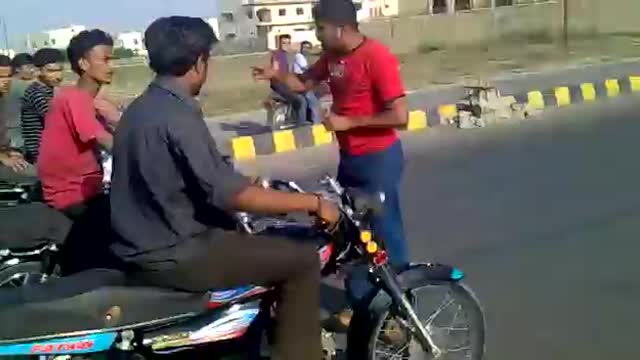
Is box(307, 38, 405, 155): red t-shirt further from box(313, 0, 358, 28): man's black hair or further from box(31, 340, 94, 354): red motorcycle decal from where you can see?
box(31, 340, 94, 354): red motorcycle decal

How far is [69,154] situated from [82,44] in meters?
0.60

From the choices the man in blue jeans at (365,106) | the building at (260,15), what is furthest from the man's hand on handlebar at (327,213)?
the building at (260,15)

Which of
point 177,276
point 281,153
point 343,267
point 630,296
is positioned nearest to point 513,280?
point 630,296

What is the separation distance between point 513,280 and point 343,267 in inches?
103

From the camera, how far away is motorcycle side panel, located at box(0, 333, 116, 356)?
11.5 feet

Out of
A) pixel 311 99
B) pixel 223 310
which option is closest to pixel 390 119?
pixel 223 310

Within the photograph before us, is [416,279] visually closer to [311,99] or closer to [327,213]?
[327,213]

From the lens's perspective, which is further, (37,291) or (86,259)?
(86,259)

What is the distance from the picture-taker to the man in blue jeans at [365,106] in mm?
5008

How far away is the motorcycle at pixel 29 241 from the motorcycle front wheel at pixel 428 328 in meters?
1.83

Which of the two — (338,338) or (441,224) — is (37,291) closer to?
(338,338)

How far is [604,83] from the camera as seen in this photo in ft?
62.7

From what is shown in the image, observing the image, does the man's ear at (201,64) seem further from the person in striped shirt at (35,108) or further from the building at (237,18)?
the building at (237,18)

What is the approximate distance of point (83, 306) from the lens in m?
3.54
